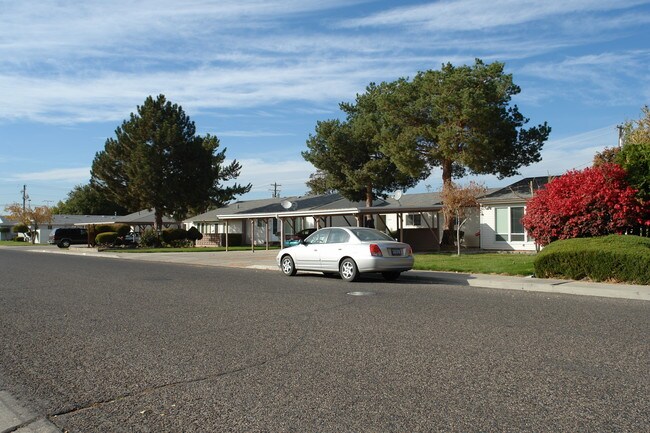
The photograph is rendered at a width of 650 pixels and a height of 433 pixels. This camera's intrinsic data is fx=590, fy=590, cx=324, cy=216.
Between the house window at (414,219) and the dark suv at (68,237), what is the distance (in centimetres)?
3048

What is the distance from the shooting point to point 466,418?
15.5 feet

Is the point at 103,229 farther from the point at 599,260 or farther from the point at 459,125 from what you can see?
the point at 599,260

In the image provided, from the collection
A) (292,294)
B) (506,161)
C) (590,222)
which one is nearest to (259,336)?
(292,294)

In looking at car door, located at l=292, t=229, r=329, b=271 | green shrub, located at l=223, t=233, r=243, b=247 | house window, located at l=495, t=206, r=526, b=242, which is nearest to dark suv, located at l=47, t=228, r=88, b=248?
green shrub, located at l=223, t=233, r=243, b=247

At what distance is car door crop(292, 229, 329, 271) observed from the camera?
1731cm

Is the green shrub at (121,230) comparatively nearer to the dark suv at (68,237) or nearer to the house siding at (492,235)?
the dark suv at (68,237)

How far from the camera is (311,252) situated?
17.5m

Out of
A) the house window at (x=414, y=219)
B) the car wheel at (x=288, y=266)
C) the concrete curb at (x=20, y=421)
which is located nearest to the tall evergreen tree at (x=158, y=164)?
the house window at (x=414, y=219)

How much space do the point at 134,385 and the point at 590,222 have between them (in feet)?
50.9

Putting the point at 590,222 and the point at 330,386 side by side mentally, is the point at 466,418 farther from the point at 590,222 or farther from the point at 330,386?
the point at 590,222

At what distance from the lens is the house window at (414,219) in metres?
37.7

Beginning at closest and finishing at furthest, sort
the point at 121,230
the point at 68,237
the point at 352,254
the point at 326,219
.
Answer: the point at 352,254 < the point at 326,219 < the point at 121,230 < the point at 68,237

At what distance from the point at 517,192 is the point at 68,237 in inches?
1523

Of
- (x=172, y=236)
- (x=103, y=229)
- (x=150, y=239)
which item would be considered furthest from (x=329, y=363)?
(x=103, y=229)
